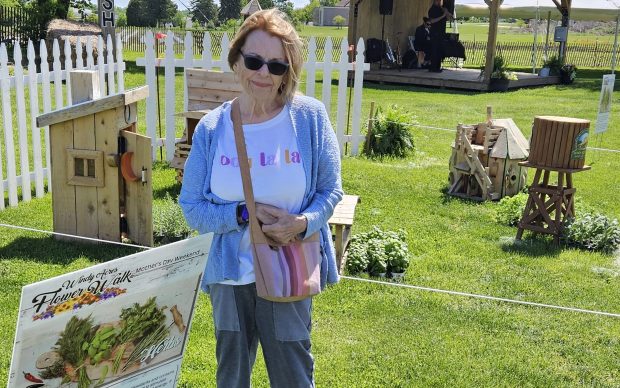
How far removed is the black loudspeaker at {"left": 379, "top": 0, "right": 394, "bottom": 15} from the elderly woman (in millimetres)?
A: 19429

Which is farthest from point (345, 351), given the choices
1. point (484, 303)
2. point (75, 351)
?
point (75, 351)

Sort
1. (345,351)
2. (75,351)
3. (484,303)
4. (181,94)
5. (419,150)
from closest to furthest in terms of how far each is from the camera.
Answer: (75,351) → (345,351) → (484,303) → (419,150) → (181,94)

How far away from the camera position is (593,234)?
6375 mm

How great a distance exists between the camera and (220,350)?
9.44 ft

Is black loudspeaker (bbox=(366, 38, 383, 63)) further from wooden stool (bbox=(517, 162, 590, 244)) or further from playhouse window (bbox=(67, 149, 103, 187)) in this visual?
playhouse window (bbox=(67, 149, 103, 187))

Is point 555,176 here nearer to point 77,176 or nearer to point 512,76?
point 77,176

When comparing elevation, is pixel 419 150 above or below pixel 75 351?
below

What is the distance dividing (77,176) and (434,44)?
17.2 m

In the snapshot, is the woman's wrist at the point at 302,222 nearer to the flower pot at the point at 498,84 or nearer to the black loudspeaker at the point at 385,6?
the flower pot at the point at 498,84

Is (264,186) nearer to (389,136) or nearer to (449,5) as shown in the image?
(389,136)

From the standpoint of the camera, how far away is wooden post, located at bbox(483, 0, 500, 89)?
58.9ft

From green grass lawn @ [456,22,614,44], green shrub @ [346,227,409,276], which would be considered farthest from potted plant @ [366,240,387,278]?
green grass lawn @ [456,22,614,44]

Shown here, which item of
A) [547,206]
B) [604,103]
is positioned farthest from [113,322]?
[604,103]

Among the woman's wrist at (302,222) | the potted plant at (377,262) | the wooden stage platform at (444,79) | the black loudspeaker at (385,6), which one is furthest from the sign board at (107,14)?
the woman's wrist at (302,222)
